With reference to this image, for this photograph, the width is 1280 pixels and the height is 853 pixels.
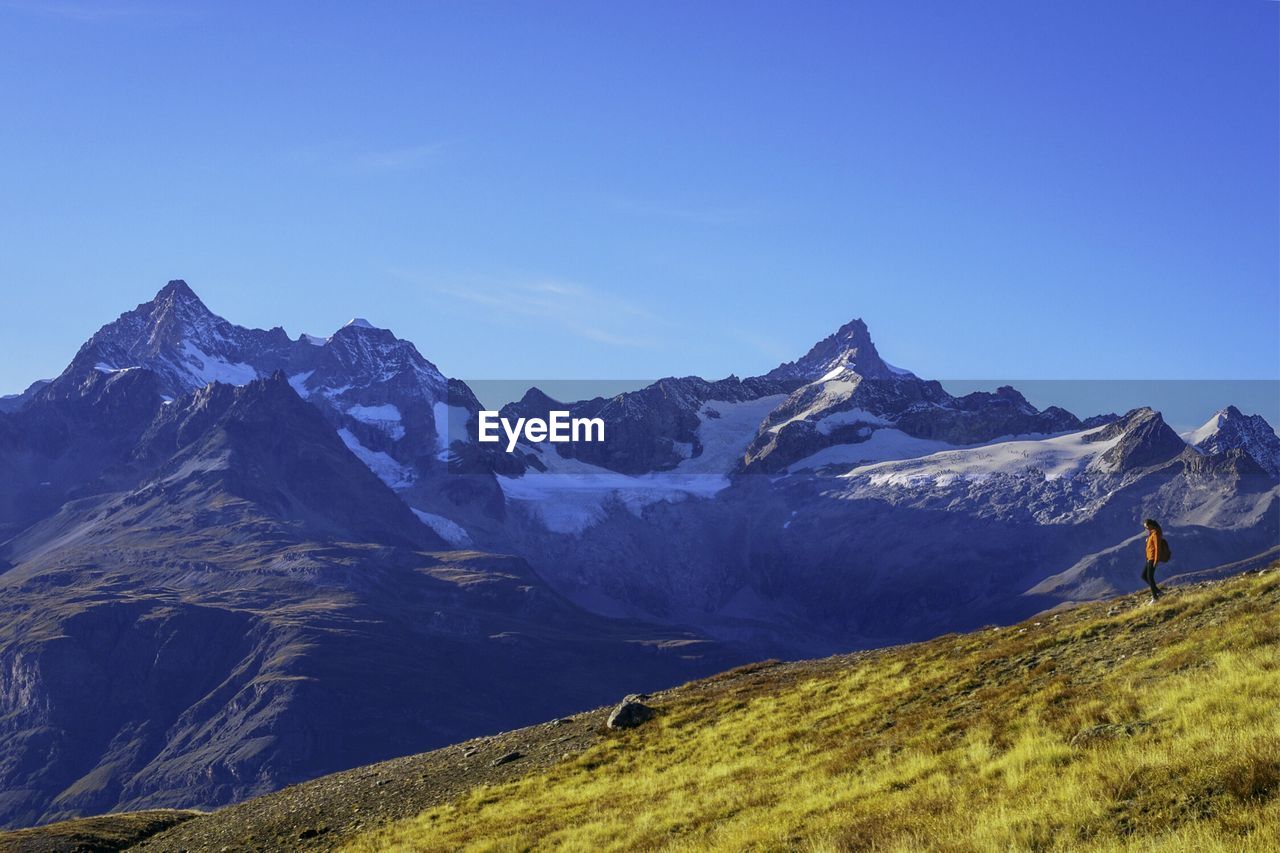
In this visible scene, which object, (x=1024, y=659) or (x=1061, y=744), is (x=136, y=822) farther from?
(x=1061, y=744)

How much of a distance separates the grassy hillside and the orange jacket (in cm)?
159

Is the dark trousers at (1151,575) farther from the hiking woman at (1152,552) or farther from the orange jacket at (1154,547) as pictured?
the orange jacket at (1154,547)

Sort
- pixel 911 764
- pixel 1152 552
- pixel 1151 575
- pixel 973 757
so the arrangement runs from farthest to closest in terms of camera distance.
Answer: pixel 1151 575 → pixel 1152 552 → pixel 911 764 → pixel 973 757

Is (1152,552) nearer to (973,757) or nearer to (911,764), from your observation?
(973,757)

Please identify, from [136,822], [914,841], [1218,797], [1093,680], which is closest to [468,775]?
[136,822]

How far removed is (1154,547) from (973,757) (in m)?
17.9

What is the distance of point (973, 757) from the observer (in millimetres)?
37719

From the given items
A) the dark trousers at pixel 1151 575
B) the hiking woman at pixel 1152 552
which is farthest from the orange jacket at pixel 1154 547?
the dark trousers at pixel 1151 575

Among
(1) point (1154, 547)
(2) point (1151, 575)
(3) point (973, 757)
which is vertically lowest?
(3) point (973, 757)

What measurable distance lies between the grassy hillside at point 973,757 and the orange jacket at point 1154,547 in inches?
62.7

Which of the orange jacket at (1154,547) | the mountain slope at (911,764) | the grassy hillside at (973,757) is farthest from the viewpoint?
the orange jacket at (1154,547)

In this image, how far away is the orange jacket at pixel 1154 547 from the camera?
171ft

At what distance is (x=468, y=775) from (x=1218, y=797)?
32.7 meters

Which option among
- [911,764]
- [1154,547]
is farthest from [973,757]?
[1154,547]
